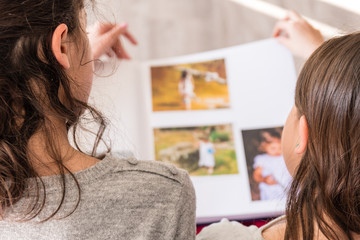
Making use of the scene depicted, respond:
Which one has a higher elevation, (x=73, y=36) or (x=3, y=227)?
(x=73, y=36)

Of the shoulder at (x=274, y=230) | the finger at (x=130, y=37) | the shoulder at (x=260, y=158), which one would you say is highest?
the finger at (x=130, y=37)

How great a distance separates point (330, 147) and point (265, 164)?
1.00ft

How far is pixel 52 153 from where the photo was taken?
546mm

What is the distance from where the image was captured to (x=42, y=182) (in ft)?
1.73

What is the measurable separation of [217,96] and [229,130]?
85 mm

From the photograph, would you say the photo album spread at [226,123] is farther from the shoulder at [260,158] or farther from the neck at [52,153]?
the neck at [52,153]

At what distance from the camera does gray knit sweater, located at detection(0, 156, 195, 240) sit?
0.53 metres

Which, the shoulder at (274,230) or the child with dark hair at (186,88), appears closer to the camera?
the shoulder at (274,230)

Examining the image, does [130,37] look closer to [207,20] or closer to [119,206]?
[207,20]

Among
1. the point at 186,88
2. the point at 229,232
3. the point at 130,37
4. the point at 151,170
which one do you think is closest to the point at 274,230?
the point at 229,232

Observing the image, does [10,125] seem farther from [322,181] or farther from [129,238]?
[322,181]

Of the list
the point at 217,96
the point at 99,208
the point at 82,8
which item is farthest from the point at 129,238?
the point at 217,96

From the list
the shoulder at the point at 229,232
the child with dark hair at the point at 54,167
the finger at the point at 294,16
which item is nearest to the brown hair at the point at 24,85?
the child with dark hair at the point at 54,167

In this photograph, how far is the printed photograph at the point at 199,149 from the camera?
0.85m
